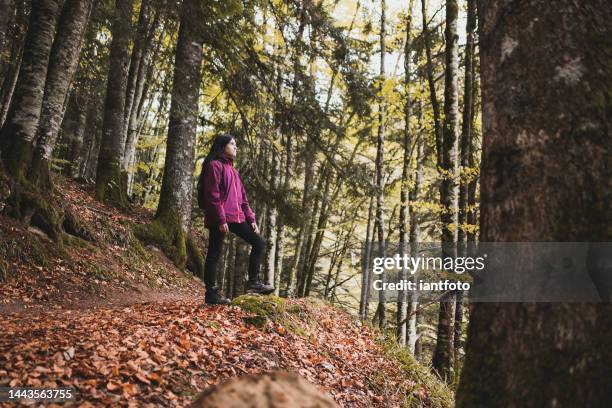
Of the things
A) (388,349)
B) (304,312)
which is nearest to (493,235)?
(304,312)

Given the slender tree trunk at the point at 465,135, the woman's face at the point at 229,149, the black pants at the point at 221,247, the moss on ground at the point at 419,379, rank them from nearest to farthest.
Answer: the black pants at the point at 221,247 < the woman's face at the point at 229,149 < the moss on ground at the point at 419,379 < the slender tree trunk at the point at 465,135

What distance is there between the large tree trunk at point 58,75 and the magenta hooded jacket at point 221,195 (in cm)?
327

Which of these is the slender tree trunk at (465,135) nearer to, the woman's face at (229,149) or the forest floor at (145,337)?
the forest floor at (145,337)

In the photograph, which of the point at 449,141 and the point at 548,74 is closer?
the point at 548,74

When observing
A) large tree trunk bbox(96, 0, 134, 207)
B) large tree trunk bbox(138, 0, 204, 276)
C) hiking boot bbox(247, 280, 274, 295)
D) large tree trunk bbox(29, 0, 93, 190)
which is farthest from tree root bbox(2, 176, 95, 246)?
hiking boot bbox(247, 280, 274, 295)

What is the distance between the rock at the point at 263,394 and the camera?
1.83m

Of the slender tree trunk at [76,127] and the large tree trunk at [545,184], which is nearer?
the large tree trunk at [545,184]

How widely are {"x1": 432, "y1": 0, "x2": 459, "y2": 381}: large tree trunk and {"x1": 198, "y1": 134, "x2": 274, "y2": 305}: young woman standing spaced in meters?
3.85

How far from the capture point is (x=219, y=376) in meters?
3.69

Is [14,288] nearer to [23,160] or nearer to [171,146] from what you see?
[23,160]

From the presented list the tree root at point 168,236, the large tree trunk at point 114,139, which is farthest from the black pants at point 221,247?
the large tree trunk at point 114,139

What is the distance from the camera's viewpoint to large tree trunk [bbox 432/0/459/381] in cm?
764

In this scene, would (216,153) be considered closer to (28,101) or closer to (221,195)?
(221,195)

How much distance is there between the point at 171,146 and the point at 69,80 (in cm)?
294
